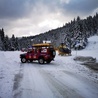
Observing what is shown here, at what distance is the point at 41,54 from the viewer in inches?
1037

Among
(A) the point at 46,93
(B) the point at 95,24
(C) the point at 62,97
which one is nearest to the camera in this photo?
(C) the point at 62,97

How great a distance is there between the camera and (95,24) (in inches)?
5536

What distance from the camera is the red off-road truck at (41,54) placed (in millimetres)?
25969

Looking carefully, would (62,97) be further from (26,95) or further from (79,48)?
(79,48)

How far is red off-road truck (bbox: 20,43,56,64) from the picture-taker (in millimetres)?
25969

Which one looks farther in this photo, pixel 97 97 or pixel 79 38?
pixel 79 38

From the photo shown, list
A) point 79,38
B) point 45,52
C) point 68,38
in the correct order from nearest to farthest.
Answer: point 45,52 < point 79,38 < point 68,38

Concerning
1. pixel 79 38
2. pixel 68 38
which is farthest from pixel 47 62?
pixel 68 38

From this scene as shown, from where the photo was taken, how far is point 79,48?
81938 millimetres

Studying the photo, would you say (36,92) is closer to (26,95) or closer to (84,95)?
(26,95)

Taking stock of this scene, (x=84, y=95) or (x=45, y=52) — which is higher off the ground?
(x=45, y=52)

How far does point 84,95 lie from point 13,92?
10.5ft

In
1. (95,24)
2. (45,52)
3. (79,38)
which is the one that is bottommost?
(45,52)

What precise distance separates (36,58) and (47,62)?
1.64 metres
